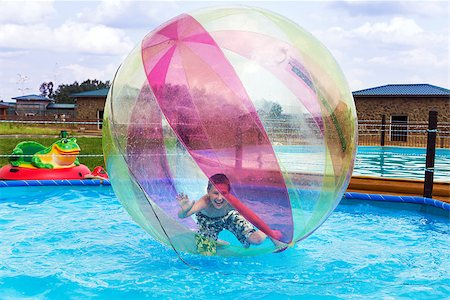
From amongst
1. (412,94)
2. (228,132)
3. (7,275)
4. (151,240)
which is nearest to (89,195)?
(151,240)

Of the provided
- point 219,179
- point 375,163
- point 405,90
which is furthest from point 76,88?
point 219,179

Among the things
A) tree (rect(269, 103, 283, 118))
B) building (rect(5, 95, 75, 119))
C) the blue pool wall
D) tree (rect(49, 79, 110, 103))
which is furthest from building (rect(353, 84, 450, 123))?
tree (rect(49, 79, 110, 103))

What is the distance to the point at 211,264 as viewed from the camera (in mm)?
4426

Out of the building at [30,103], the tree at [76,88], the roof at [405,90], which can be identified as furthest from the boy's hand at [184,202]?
the tree at [76,88]

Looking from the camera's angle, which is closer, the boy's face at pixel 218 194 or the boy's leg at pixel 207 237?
the boy's face at pixel 218 194

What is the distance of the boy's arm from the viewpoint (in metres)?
3.84

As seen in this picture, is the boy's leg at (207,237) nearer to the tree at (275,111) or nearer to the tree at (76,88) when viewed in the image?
Answer: the tree at (275,111)

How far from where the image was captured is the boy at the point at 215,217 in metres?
Result: 3.68

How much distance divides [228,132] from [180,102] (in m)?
0.39

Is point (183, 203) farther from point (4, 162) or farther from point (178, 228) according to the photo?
point (4, 162)

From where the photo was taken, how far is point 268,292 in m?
3.90

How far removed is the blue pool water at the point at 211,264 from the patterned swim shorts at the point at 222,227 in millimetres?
321

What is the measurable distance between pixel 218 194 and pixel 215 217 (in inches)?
12.4

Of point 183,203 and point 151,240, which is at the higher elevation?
point 183,203
